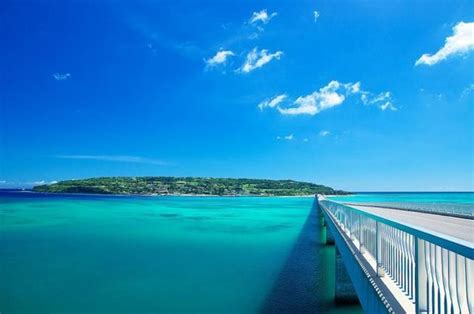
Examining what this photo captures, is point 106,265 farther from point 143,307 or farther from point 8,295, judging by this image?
point 143,307

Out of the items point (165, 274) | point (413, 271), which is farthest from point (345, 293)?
point (413, 271)

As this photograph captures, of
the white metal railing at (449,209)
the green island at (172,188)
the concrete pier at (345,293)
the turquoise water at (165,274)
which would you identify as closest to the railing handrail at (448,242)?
the turquoise water at (165,274)

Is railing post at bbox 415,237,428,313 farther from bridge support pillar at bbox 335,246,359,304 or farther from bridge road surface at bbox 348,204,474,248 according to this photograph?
bridge support pillar at bbox 335,246,359,304

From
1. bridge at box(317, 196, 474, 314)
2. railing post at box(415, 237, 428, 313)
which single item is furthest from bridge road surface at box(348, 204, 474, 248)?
railing post at box(415, 237, 428, 313)

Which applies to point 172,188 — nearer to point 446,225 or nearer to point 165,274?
point 165,274

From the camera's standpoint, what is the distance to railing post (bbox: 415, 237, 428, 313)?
3.41 metres

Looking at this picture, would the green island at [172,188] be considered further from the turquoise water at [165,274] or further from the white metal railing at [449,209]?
the white metal railing at [449,209]

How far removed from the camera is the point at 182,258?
862 inches

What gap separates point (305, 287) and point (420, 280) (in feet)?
41.6

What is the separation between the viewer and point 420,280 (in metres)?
3.42

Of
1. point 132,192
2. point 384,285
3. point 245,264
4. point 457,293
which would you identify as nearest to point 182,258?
point 245,264

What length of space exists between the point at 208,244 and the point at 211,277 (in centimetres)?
1025

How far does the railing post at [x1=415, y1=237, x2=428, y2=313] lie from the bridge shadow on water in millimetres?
9590

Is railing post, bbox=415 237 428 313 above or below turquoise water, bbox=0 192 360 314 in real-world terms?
above
